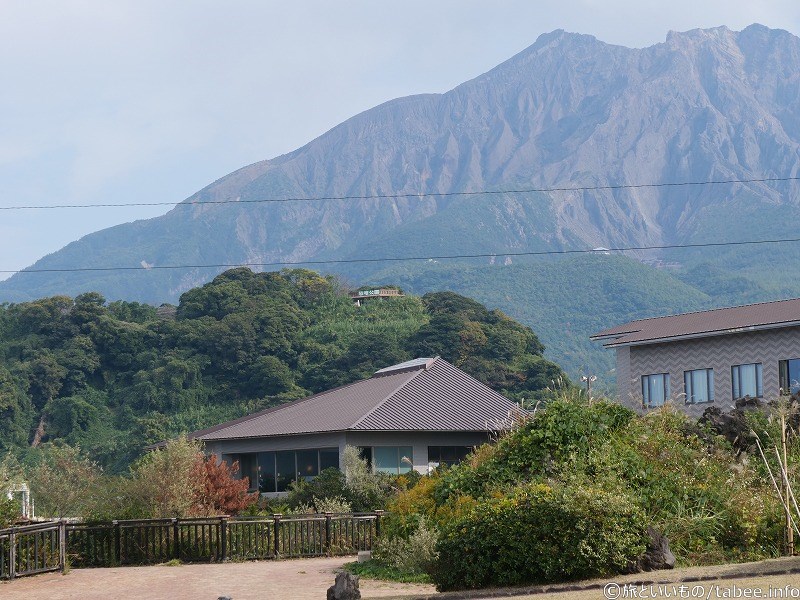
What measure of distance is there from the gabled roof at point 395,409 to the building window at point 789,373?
972 centimetres

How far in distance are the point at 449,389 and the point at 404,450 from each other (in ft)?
16.1

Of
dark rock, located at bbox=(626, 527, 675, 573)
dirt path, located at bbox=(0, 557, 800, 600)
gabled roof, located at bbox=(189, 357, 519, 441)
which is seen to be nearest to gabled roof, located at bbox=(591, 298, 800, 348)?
gabled roof, located at bbox=(189, 357, 519, 441)

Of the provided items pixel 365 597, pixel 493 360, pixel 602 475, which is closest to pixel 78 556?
pixel 365 597

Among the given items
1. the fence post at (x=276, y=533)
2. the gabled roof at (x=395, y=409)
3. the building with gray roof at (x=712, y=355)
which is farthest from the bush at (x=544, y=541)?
the building with gray roof at (x=712, y=355)

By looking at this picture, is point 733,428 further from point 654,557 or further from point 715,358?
point 715,358

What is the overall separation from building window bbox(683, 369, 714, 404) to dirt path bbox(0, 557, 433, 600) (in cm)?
2625

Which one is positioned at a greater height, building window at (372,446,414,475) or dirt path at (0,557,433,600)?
building window at (372,446,414,475)

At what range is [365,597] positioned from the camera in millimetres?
16938

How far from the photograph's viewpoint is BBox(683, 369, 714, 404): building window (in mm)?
47188

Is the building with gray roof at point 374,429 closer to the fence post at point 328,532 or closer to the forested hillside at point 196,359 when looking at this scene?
the fence post at point 328,532

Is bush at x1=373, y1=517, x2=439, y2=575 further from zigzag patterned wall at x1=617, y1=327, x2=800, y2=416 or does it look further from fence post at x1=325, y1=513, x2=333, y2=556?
zigzag patterned wall at x1=617, y1=327, x2=800, y2=416

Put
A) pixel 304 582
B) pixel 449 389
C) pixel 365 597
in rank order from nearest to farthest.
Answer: pixel 365 597, pixel 304 582, pixel 449 389

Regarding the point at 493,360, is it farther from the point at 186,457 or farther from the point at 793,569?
the point at 793,569

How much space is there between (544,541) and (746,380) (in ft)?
104
